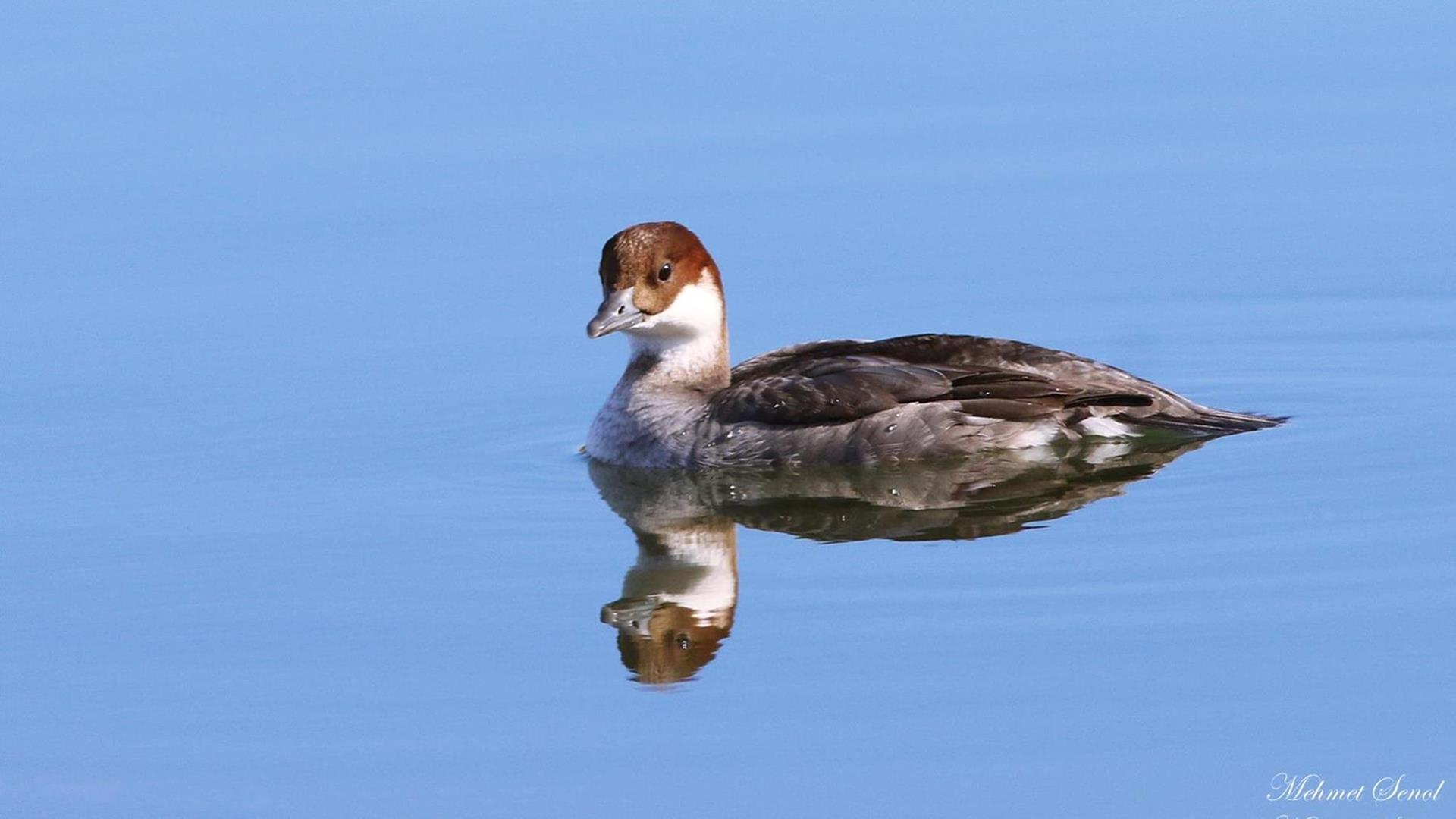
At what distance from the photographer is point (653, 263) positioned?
14688mm

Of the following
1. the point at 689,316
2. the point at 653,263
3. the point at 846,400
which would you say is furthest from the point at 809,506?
the point at 653,263

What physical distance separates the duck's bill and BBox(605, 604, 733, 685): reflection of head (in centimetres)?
268

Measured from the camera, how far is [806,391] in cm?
1453

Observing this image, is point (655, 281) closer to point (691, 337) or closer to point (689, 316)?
point (689, 316)

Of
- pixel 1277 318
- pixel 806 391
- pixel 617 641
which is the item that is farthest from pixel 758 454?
pixel 1277 318

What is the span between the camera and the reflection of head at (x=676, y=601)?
1150 centimetres

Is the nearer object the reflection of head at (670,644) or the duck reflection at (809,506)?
the reflection of head at (670,644)

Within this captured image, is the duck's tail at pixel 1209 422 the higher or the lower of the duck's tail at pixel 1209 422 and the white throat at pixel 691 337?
the lower

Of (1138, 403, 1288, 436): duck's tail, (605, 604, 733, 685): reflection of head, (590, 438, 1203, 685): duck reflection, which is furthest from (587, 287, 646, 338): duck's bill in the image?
(1138, 403, 1288, 436): duck's tail

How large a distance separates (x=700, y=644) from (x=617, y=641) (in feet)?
1.28

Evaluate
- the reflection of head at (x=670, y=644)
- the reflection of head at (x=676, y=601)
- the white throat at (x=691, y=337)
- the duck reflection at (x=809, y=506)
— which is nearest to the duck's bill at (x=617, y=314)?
the white throat at (x=691, y=337)

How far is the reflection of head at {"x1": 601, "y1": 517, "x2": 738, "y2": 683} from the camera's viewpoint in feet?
37.7

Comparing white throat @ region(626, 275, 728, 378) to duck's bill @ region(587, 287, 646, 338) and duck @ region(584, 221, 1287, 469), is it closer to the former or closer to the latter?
duck @ region(584, 221, 1287, 469)

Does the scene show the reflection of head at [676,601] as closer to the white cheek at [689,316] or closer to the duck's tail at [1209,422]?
the white cheek at [689,316]
